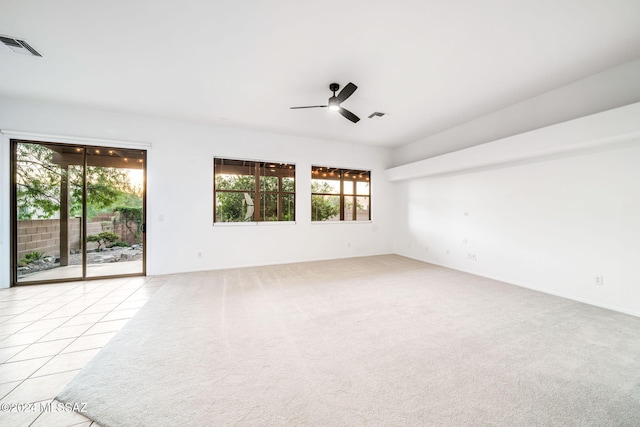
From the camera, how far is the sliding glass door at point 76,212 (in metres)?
4.25

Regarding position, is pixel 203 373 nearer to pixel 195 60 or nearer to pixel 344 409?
pixel 344 409

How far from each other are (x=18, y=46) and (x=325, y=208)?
5614 millimetres

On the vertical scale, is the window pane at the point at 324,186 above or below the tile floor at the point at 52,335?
above

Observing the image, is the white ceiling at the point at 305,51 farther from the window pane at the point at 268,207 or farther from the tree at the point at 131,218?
the window pane at the point at 268,207

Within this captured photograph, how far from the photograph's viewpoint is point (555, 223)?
3.84 meters

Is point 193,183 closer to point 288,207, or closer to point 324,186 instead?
point 288,207

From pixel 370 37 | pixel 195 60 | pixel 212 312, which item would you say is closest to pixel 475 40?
pixel 370 37

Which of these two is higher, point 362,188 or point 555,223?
point 362,188

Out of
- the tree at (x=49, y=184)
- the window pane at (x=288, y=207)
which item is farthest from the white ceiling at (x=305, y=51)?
the window pane at (x=288, y=207)

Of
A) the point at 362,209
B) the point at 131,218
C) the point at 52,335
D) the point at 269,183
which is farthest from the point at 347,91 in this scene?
the point at 131,218

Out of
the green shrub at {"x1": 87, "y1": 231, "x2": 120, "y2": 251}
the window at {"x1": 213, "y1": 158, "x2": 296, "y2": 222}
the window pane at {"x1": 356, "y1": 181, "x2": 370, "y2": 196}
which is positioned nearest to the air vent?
the window at {"x1": 213, "y1": 158, "x2": 296, "y2": 222}

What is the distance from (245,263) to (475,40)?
5.52 meters

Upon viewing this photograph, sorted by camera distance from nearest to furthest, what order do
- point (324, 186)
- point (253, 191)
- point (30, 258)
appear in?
point (30, 258), point (253, 191), point (324, 186)

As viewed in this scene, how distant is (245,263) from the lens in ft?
18.4
